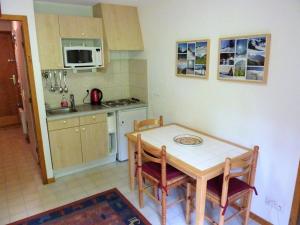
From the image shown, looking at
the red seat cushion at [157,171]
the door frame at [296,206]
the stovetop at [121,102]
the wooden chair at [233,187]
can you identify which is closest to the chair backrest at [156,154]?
the red seat cushion at [157,171]

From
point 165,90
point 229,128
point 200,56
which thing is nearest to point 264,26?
point 200,56

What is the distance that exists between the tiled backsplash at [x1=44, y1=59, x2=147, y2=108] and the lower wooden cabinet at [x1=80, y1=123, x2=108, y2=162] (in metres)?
0.60

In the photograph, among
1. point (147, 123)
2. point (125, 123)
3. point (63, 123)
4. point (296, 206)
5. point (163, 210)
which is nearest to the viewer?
point (296, 206)

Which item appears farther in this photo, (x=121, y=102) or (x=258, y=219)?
(x=121, y=102)

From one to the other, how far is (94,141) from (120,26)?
66.4 inches

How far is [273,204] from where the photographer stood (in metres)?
2.17

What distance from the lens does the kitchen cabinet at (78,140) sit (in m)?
3.05

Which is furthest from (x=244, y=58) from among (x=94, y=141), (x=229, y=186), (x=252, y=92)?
(x=94, y=141)

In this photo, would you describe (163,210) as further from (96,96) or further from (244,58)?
(96,96)

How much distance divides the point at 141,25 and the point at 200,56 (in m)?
1.33

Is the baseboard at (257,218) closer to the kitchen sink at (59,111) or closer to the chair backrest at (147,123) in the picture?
the chair backrest at (147,123)

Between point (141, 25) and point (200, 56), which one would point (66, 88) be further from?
point (200, 56)

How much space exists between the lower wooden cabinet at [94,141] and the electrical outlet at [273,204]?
218 cm

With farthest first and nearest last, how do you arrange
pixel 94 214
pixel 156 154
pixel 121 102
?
pixel 121 102 < pixel 94 214 < pixel 156 154
